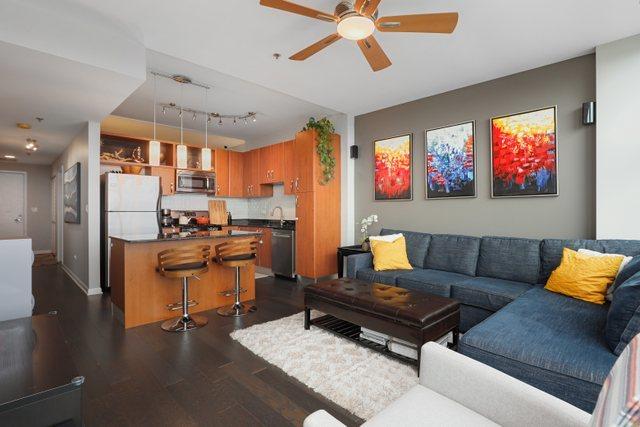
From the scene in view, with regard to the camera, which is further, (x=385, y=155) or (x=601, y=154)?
(x=385, y=155)

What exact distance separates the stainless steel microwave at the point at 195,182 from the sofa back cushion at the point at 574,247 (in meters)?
5.44

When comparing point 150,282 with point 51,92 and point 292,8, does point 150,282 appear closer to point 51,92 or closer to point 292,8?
point 51,92

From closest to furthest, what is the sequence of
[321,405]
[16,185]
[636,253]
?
1. [321,405]
2. [636,253]
3. [16,185]

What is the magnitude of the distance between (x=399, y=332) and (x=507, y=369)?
75 cm

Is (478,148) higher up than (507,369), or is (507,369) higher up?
(478,148)

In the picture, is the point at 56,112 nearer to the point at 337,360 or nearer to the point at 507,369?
the point at 337,360

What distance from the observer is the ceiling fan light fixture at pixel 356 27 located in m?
2.09

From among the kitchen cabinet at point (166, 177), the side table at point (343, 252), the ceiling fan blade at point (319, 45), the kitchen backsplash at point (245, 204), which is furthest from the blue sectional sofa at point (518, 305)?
the kitchen cabinet at point (166, 177)

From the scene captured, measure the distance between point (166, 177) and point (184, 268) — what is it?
10.5 ft

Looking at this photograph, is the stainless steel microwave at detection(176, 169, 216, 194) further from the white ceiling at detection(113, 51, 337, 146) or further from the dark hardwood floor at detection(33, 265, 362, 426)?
the dark hardwood floor at detection(33, 265, 362, 426)

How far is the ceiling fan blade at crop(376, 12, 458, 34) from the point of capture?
201cm

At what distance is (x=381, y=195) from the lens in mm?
4797

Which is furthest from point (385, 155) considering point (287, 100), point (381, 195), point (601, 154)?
point (601, 154)

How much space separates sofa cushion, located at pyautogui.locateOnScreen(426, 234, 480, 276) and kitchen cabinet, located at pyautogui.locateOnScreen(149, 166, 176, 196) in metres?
4.54
